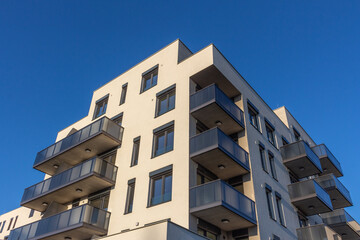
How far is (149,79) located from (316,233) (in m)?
15.5

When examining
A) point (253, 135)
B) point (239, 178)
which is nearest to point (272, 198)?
point (239, 178)

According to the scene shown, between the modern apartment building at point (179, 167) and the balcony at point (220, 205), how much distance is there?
5 centimetres

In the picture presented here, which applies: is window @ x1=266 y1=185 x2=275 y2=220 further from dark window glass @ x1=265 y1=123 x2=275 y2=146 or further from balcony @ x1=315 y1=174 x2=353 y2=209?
balcony @ x1=315 y1=174 x2=353 y2=209

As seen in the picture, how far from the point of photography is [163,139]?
18.8m

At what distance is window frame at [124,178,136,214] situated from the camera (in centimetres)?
1772

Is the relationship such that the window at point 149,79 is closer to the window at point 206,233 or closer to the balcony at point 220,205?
the balcony at point 220,205

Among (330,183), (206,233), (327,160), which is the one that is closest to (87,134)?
(206,233)

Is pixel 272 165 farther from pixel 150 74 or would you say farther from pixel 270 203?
pixel 150 74

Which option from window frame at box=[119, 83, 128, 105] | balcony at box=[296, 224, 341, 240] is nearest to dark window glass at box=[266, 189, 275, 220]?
balcony at box=[296, 224, 341, 240]

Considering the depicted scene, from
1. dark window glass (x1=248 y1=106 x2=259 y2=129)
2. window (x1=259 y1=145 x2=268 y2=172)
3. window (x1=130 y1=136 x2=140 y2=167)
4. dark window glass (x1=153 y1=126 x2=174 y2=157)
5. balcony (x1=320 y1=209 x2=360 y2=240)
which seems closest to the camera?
dark window glass (x1=153 y1=126 x2=174 y2=157)

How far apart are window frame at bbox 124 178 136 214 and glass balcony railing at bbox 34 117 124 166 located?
380 centimetres

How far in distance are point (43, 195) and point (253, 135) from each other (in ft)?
50.9

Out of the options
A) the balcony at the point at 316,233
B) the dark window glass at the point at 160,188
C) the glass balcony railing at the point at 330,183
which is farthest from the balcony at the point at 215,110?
the glass balcony railing at the point at 330,183

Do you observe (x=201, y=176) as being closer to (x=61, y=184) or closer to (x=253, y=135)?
(x=253, y=135)
